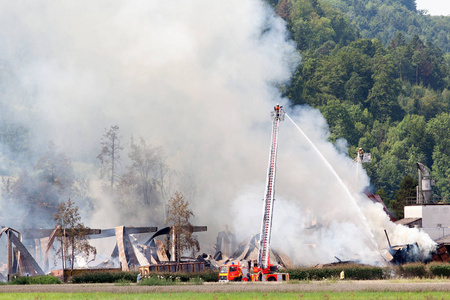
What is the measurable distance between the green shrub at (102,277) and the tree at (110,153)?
41197mm

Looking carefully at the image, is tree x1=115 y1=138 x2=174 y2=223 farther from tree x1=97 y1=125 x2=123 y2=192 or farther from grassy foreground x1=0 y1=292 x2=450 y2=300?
grassy foreground x1=0 y1=292 x2=450 y2=300

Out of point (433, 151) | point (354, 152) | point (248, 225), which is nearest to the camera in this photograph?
point (248, 225)

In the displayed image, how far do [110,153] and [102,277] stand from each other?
4685 cm

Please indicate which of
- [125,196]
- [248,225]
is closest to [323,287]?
[248,225]

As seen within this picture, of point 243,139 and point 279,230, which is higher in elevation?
point 243,139

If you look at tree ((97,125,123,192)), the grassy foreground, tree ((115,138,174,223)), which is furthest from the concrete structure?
the grassy foreground

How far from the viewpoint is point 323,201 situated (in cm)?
8931

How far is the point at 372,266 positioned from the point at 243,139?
32438 millimetres

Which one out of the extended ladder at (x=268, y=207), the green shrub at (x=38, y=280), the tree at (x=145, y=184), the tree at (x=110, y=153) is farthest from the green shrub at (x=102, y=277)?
the tree at (x=110, y=153)

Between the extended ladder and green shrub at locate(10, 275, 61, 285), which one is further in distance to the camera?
the extended ladder

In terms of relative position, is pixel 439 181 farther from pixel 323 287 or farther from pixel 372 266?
pixel 323 287

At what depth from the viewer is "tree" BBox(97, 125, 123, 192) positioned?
4299 inches

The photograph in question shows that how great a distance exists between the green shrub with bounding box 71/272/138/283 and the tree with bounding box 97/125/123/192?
41.2 meters

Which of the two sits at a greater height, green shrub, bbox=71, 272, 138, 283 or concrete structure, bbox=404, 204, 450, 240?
concrete structure, bbox=404, 204, 450, 240
